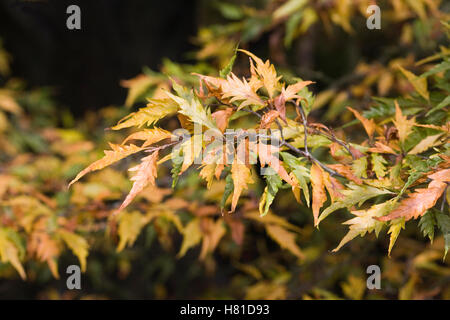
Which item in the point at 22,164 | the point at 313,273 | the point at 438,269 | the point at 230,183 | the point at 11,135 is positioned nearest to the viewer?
the point at 230,183

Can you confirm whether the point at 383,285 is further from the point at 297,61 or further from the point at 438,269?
the point at 297,61

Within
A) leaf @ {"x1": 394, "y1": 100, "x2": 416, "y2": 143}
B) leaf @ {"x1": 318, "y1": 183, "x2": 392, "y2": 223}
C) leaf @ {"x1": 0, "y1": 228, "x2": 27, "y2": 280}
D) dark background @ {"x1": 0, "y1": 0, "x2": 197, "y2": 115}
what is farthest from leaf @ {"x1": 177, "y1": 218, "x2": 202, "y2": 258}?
dark background @ {"x1": 0, "y1": 0, "x2": 197, "y2": 115}

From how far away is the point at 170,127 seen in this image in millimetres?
1925

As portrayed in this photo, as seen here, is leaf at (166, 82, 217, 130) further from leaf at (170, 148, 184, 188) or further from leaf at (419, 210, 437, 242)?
leaf at (419, 210, 437, 242)

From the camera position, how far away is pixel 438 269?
1.40 metres

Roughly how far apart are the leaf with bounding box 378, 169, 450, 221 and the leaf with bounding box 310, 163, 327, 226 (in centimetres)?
10

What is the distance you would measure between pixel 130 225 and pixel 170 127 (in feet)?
2.95

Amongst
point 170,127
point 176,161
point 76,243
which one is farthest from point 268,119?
point 170,127

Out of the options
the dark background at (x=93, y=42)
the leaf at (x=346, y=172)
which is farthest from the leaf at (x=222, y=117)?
the dark background at (x=93, y=42)

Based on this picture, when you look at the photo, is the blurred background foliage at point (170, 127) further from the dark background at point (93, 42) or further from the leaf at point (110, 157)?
the leaf at point (110, 157)

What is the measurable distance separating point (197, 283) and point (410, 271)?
1.15 meters

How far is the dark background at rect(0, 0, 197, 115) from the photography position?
212 centimetres

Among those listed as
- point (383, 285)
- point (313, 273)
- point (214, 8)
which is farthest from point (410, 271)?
point (214, 8)

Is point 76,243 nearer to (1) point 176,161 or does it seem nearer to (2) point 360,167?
(1) point 176,161
